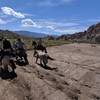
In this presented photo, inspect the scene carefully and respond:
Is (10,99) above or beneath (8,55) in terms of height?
beneath

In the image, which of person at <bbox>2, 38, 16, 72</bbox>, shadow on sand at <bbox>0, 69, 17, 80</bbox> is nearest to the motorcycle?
person at <bbox>2, 38, 16, 72</bbox>

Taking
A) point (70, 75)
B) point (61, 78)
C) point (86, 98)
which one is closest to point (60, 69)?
point (70, 75)

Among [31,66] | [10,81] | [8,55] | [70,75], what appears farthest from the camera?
[31,66]

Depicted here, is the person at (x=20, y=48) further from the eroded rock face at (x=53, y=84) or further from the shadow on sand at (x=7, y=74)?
the shadow on sand at (x=7, y=74)

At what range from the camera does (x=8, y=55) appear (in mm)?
19781

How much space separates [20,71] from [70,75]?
355 cm

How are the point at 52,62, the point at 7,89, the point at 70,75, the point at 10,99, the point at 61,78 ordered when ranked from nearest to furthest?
the point at 10,99, the point at 7,89, the point at 61,78, the point at 70,75, the point at 52,62

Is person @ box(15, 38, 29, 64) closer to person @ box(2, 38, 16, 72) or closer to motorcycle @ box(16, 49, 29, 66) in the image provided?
motorcycle @ box(16, 49, 29, 66)

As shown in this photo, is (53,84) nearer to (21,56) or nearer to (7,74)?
(7,74)

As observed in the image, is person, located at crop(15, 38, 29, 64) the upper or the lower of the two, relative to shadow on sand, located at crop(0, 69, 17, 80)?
upper

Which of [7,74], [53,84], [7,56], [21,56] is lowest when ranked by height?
[53,84]

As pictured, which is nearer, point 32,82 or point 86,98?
point 86,98

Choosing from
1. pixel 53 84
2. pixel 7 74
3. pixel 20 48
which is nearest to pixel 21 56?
pixel 20 48

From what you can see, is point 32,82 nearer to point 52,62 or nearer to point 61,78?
point 61,78
